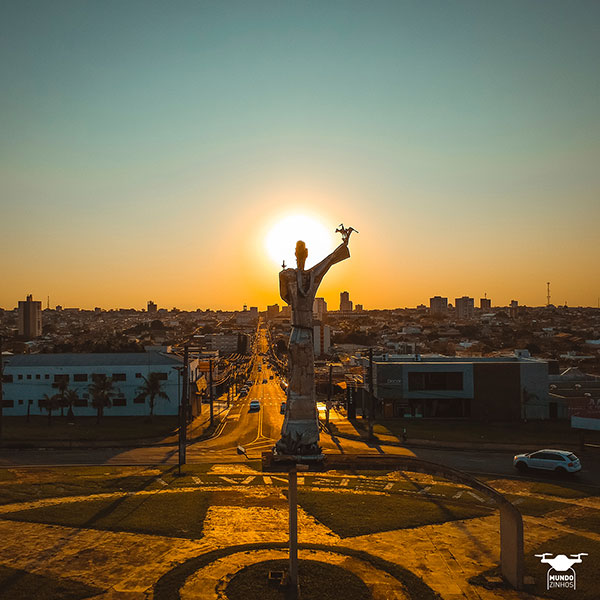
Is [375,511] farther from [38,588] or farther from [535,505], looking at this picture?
[38,588]

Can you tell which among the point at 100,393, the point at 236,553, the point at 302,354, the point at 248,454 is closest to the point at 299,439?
the point at 302,354

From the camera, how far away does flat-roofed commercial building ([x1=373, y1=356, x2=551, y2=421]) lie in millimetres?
62688

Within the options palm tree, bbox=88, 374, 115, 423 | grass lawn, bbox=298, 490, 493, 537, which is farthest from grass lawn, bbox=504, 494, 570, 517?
palm tree, bbox=88, 374, 115, 423

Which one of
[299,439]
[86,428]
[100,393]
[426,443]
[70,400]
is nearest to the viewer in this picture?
[299,439]

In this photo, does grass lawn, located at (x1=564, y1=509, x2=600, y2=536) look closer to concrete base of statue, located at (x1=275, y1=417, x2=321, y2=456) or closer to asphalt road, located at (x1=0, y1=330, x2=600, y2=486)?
asphalt road, located at (x1=0, y1=330, x2=600, y2=486)

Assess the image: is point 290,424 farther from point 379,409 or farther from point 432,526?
point 379,409

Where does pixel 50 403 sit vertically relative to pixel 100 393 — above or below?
below

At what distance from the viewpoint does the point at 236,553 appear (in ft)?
68.4

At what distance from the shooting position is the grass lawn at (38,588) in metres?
17.2

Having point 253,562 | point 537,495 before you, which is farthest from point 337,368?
point 253,562

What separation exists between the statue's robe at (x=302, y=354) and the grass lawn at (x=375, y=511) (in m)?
8.35

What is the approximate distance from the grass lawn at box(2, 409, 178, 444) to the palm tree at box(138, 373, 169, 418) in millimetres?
2384

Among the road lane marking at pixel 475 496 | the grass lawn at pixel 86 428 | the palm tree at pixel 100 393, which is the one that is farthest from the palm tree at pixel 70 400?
the road lane marking at pixel 475 496

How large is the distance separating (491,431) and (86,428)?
134 feet
